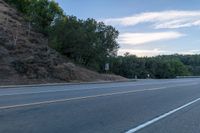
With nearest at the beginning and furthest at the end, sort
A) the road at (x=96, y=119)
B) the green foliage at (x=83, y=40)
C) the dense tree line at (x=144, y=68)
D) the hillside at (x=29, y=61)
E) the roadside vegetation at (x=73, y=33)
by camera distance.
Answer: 1. the road at (x=96, y=119)
2. the hillside at (x=29, y=61)
3. the green foliage at (x=83, y=40)
4. the roadside vegetation at (x=73, y=33)
5. the dense tree line at (x=144, y=68)

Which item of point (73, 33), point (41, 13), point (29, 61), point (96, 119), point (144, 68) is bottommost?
point (144, 68)

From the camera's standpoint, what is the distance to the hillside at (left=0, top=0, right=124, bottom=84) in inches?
1729

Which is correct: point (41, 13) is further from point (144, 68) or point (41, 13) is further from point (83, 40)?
point (144, 68)

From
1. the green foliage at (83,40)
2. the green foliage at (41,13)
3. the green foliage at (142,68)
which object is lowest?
the green foliage at (142,68)

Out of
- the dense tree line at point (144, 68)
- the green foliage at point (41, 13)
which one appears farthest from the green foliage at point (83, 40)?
the dense tree line at point (144, 68)

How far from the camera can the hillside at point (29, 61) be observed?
144 feet

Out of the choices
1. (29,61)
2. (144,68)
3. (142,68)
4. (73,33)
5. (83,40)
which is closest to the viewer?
(29,61)

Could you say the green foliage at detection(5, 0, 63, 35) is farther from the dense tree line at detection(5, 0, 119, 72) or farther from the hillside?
the hillside

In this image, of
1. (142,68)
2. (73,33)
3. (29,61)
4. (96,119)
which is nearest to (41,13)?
(73,33)

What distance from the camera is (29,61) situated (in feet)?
155

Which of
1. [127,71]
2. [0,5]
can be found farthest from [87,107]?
[127,71]

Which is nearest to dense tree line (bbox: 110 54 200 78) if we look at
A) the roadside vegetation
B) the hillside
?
the roadside vegetation

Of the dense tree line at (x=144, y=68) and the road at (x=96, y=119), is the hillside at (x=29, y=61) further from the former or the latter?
the dense tree line at (x=144, y=68)

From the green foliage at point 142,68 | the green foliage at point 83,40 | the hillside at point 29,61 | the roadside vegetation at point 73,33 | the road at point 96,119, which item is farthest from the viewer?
Answer: the green foliage at point 142,68
